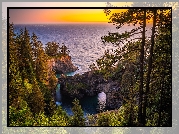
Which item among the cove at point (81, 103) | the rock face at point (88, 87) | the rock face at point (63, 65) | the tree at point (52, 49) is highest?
the tree at point (52, 49)

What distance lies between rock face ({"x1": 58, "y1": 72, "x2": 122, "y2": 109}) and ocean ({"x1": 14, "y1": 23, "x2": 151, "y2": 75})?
0.16 m

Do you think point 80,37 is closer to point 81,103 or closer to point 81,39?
point 81,39

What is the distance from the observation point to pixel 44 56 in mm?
7758

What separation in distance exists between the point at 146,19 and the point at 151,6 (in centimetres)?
24

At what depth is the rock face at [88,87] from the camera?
775cm

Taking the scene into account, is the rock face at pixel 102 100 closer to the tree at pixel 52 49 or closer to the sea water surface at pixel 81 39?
the sea water surface at pixel 81 39

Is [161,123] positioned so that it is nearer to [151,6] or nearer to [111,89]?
[111,89]

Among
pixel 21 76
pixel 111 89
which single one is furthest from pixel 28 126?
pixel 111 89

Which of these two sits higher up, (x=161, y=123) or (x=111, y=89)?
(x=111, y=89)

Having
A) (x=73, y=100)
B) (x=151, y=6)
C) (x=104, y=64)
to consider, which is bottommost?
(x=73, y=100)

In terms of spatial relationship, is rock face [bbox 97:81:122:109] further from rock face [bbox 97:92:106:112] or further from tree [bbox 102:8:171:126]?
tree [bbox 102:8:171:126]

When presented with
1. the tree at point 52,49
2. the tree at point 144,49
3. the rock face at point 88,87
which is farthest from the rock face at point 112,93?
the tree at point 52,49

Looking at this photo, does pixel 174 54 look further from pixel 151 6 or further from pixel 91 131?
pixel 91 131

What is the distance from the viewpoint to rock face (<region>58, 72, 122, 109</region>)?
7.75m
